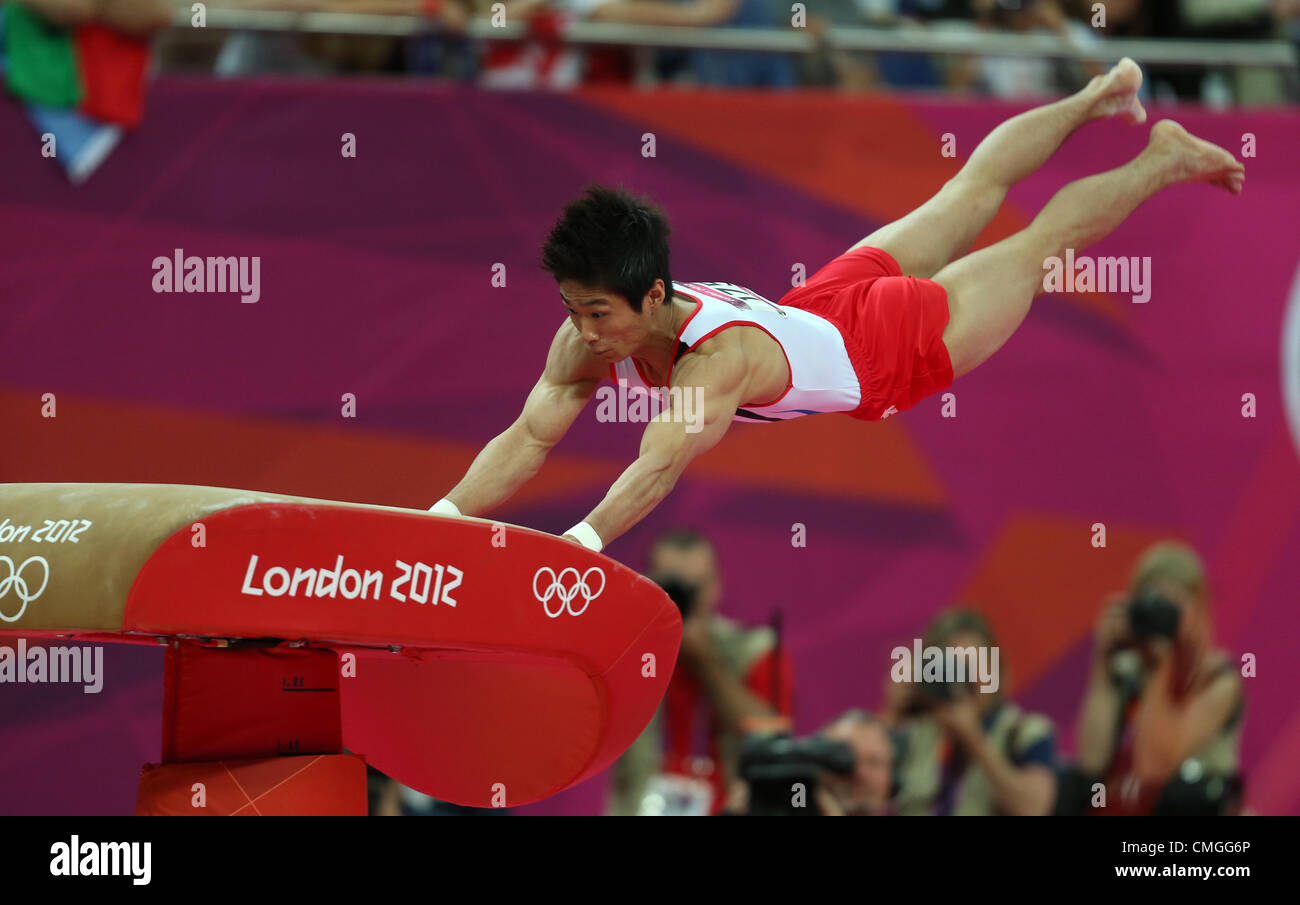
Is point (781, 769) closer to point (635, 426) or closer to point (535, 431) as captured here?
point (535, 431)

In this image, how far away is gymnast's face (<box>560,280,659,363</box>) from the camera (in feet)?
12.4

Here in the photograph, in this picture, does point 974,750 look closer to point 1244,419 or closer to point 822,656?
point 822,656

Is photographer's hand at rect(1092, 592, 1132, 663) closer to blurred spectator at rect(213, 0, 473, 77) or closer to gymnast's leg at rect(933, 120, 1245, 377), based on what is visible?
gymnast's leg at rect(933, 120, 1245, 377)

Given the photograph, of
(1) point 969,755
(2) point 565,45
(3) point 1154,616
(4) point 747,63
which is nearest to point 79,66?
(2) point 565,45

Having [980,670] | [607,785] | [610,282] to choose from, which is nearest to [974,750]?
[980,670]

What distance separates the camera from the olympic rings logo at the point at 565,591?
3.47 m

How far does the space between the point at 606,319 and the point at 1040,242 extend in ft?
5.00

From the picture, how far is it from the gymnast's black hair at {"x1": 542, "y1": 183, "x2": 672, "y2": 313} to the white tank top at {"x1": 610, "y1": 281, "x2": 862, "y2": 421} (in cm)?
22

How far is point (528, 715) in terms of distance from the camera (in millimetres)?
4074

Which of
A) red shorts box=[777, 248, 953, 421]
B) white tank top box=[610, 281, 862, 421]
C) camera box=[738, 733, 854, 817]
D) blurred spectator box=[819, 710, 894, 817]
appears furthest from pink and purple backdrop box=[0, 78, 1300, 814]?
white tank top box=[610, 281, 862, 421]

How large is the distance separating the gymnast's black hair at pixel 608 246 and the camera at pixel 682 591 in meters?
2.31

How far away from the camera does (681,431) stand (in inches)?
149
